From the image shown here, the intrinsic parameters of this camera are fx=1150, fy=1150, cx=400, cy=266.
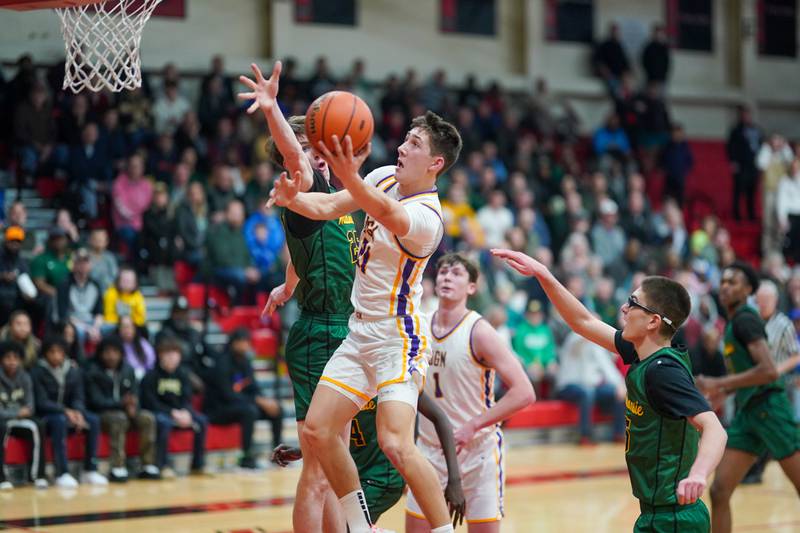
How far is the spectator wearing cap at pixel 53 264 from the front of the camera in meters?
11.7

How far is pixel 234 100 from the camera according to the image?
16062mm

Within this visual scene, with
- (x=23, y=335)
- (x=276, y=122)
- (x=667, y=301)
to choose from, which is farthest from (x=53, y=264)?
(x=667, y=301)

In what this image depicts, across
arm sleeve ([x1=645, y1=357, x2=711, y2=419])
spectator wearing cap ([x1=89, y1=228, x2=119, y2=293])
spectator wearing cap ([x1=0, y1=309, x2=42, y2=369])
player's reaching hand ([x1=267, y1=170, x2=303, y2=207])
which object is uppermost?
player's reaching hand ([x1=267, y1=170, x2=303, y2=207])

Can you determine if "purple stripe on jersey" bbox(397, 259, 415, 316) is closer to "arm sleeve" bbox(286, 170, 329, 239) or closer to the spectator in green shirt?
"arm sleeve" bbox(286, 170, 329, 239)

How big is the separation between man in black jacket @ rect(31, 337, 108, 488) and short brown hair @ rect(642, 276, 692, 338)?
22.0 ft

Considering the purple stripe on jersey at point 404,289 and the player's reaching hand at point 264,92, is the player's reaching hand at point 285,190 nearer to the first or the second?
the player's reaching hand at point 264,92

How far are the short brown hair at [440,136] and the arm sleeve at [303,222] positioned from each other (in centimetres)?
63

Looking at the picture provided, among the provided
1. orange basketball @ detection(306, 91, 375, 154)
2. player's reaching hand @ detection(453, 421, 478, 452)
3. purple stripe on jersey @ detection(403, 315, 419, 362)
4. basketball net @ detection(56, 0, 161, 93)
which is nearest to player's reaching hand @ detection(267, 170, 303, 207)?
orange basketball @ detection(306, 91, 375, 154)

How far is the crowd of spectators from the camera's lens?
11711 mm

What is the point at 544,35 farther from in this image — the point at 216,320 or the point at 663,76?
the point at 216,320

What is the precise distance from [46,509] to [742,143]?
14939mm

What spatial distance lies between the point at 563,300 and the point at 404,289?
2.43 feet

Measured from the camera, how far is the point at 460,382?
6406mm

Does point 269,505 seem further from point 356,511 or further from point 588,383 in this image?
point 588,383
